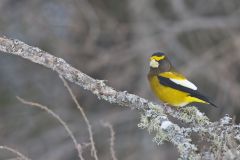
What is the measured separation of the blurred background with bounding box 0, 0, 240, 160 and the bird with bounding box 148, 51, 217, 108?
4303 mm

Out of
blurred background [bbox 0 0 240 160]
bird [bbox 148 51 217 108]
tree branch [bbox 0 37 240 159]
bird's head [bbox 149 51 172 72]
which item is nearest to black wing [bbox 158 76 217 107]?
bird [bbox 148 51 217 108]

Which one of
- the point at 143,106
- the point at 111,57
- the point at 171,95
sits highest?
the point at 111,57

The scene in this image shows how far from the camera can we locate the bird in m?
5.45

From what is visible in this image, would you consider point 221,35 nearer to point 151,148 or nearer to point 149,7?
point 149,7

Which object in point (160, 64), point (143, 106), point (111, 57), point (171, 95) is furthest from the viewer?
point (111, 57)

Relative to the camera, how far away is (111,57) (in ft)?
36.5

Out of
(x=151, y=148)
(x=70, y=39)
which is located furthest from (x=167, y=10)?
(x=151, y=148)

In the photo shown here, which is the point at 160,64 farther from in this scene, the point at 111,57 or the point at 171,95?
the point at 111,57

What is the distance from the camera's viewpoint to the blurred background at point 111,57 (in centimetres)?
1062

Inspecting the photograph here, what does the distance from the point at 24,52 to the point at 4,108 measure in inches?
291

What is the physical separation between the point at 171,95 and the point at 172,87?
7 cm

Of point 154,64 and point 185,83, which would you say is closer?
point 185,83

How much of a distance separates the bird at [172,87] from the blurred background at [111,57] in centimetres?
430

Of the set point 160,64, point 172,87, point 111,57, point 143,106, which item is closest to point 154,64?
point 160,64
